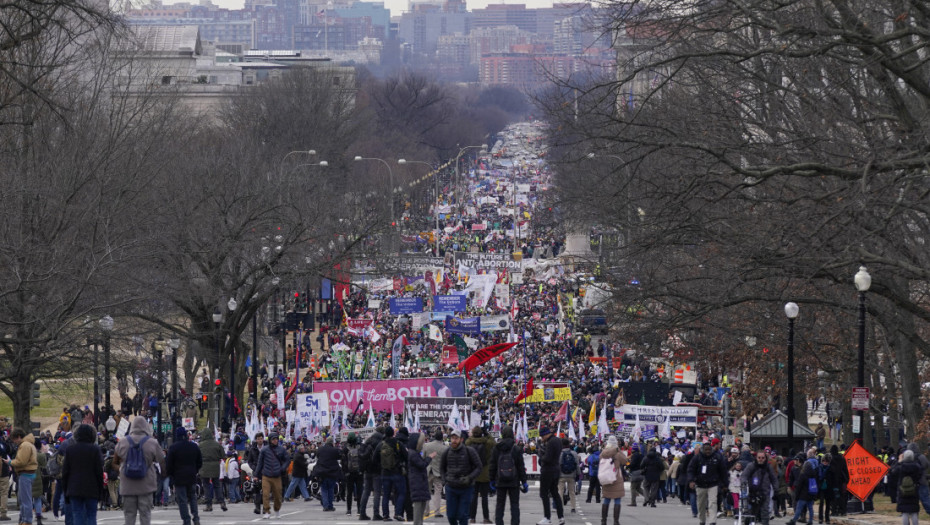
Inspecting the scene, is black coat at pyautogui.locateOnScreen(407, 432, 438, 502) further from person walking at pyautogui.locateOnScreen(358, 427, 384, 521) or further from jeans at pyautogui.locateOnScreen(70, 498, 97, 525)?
jeans at pyautogui.locateOnScreen(70, 498, 97, 525)

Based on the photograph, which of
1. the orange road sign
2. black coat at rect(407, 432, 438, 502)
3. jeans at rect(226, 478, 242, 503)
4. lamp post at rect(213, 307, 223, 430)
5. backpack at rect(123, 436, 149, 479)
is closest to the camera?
backpack at rect(123, 436, 149, 479)

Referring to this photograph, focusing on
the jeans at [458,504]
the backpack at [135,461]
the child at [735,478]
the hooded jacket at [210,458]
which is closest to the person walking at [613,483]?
the child at [735,478]

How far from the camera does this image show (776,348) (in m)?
39.0

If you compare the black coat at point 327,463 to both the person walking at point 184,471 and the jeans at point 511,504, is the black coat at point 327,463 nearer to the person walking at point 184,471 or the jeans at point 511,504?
the person walking at point 184,471

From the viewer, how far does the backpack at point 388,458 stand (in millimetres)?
23781

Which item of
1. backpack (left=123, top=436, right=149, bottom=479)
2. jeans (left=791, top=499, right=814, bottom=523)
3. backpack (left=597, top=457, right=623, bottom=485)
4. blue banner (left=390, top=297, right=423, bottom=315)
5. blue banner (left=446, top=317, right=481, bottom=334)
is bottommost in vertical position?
jeans (left=791, top=499, right=814, bottom=523)

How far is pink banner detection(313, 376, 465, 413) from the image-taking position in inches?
1566

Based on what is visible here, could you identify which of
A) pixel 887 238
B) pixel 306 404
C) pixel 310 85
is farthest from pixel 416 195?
pixel 887 238

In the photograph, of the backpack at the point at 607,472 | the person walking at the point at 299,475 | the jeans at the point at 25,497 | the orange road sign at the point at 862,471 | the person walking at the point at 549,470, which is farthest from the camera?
the person walking at the point at 299,475

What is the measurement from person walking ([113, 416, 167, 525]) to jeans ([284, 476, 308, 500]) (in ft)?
34.6

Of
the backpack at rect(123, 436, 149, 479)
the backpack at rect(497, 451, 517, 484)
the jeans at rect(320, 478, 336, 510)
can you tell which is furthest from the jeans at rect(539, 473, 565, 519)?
the backpack at rect(123, 436, 149, 479)

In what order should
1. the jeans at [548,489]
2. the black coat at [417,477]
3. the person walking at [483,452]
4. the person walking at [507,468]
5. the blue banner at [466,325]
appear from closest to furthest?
the person walking at [507,468] → the black coat at [417,477] → the person walking at [483,452] → the jeans at [548,489] → the blue banner at [466,325]

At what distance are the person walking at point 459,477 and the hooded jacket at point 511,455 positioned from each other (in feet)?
1.91

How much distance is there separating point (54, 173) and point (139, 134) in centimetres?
1293
